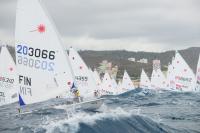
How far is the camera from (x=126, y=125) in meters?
17.5

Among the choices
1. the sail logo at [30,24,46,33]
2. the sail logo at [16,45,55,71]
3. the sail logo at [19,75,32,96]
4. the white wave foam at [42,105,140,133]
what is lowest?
the white wave foam at [42,105,140,133]

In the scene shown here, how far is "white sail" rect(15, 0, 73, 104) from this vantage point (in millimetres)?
19656

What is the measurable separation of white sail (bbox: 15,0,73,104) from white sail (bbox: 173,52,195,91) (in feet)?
95.4

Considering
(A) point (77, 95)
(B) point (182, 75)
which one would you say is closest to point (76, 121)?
(A) point (77, 95)

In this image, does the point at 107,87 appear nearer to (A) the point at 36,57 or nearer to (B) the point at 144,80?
(B) the point at 144,80

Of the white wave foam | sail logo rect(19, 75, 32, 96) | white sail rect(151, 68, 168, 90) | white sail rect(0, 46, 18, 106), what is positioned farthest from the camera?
white sail rect(151, 68, 168, 90)

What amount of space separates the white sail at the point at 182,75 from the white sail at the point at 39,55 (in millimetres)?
29084

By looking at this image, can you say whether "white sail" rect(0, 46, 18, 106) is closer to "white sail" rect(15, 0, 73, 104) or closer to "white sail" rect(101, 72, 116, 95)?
"white sail" rect(15, 0, 73, 104)

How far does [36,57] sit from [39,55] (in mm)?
178

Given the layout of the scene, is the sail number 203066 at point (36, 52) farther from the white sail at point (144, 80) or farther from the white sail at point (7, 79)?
Result: the white sail at point (144, 80)

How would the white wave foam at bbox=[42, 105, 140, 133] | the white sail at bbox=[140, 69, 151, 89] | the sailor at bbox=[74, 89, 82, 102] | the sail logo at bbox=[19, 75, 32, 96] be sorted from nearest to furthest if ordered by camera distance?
the white wave foam at bbox=[42, 105, 140, 133]
the sailor at bbox=[74, 89, 82, 102]
the sail logo at bbox=[19, 75, 32, 96]
the white sail at bbox=[140, 69, 151, 89]

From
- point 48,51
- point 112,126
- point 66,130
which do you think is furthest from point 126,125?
point 48,51

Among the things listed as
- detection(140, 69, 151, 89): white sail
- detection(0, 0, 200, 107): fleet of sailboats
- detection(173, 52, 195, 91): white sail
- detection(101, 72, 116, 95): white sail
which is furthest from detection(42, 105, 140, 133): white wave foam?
detection(140, 69, 151, 89): white sail

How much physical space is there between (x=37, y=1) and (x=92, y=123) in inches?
229
